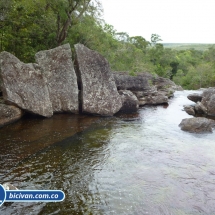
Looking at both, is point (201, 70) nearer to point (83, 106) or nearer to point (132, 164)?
point (83, 106)

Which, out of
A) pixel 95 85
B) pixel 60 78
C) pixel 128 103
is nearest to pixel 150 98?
pixel 128 103

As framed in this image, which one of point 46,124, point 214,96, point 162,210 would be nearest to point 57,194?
point 162,210

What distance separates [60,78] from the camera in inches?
664

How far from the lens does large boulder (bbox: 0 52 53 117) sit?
1430 cm

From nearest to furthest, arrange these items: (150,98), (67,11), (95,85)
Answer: (95,85), (67,11), (150,98)

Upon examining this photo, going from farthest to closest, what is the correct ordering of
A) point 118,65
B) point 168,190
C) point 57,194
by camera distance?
point 118,65 → point 168,190 → point 57,194

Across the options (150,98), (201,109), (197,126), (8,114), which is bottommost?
(201,109)

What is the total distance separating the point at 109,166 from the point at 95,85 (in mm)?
9140

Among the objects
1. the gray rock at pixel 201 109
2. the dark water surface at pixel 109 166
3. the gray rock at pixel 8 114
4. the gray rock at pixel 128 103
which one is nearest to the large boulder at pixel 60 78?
the dark water surface at pixel 109 166

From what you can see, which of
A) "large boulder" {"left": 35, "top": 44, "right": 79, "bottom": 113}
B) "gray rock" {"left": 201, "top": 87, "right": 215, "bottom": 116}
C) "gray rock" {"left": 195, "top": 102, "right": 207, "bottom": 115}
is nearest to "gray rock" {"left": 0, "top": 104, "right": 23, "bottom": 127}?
"large boulder" {"left": 35, "top": 44, "right": 79, "bottom": 113}

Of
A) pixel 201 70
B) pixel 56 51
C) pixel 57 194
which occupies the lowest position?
pixel 201 70

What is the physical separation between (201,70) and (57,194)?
67.0 m

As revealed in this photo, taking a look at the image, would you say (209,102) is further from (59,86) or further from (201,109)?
(59,86)

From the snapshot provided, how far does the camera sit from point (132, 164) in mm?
9938
